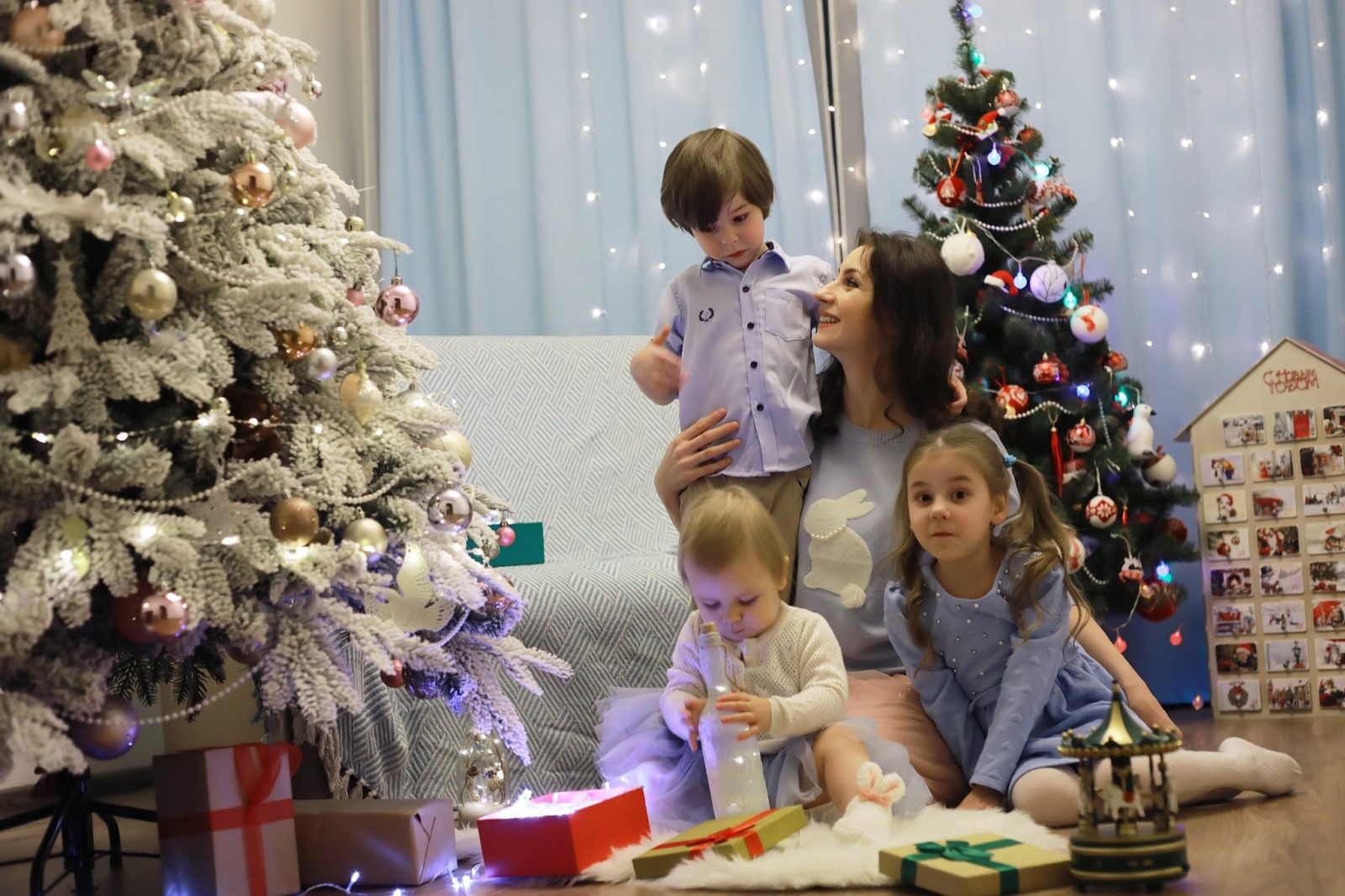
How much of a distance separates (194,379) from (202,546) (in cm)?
19

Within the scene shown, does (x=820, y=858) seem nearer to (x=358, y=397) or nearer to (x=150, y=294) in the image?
(x=358, y=397)

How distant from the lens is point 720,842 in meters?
1.57

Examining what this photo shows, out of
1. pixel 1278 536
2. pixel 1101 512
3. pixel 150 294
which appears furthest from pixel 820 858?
pixel 1278 536

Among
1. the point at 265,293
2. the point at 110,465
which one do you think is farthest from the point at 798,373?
the point at 110,465

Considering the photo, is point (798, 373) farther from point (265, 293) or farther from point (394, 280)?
point (265, 293)

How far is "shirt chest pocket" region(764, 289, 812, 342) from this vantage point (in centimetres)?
217

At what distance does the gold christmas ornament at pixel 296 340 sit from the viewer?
1.64m

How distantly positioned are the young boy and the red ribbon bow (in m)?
0.61

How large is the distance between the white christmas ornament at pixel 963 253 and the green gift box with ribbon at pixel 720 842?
154 centimetres

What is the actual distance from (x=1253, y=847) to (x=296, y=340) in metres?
1.24

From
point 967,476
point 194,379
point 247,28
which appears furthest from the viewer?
point 967,476

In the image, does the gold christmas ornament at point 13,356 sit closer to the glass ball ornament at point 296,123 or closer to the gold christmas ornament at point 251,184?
the gold christmas ornament at point 251,184

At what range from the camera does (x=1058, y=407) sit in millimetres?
2887

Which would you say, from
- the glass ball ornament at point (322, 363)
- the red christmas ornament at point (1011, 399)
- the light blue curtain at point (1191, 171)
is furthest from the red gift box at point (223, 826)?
the light blue curtain at point (1191, 171)
